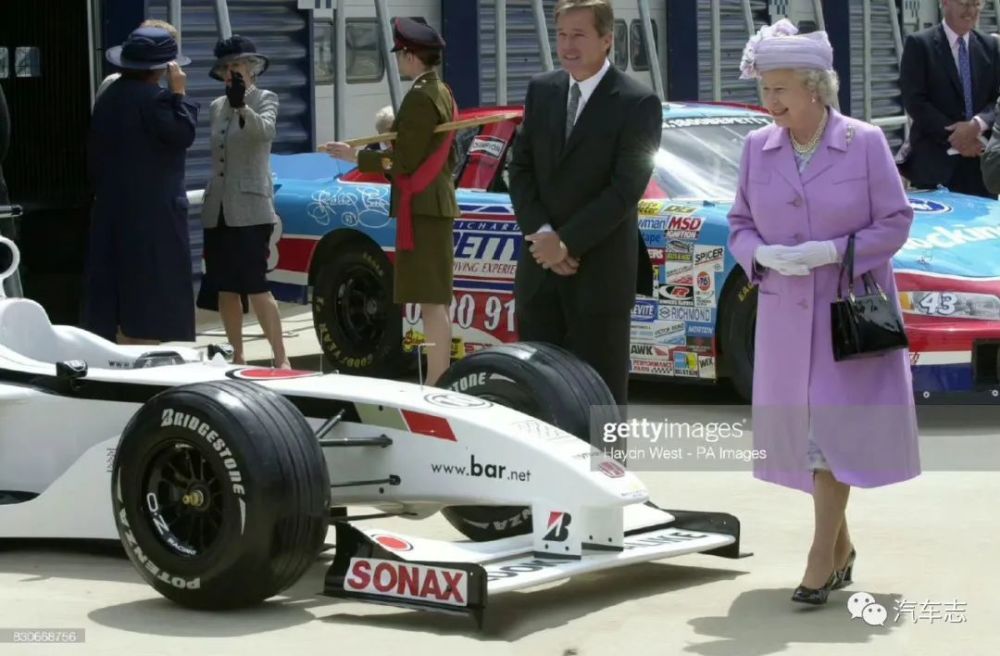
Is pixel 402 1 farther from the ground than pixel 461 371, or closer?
farther from the ground

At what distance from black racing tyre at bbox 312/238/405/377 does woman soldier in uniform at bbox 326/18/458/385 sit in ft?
3.25

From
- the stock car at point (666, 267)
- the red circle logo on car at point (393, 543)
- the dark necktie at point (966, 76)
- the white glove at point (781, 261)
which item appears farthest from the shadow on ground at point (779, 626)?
the dark necktie at point (966, 76)

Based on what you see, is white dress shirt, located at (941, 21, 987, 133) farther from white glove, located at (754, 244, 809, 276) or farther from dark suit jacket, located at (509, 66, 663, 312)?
white glove, located at (754, 244, 809, 276)

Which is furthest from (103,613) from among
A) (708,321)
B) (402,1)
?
(402,1)

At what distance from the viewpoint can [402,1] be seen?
632 inches

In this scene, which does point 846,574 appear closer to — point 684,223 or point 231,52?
point 684,223

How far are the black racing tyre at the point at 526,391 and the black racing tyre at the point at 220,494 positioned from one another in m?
0.85

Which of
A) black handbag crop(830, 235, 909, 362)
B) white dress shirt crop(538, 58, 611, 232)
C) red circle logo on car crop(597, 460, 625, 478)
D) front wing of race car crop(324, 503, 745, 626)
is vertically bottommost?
front wing of race car crop(324, 503, 745, 626)

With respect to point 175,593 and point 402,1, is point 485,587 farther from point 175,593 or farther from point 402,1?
point 402,1

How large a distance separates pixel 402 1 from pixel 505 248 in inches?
249

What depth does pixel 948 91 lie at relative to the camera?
38.2ft

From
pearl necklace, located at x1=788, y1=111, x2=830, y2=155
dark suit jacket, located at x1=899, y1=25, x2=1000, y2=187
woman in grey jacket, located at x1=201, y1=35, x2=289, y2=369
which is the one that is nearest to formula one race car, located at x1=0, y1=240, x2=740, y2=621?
pearl necklace, located at x1=788, y1=111, x2=830, y2=155

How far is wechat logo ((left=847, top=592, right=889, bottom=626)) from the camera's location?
604 cm

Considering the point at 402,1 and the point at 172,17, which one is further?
the point at 402,1
